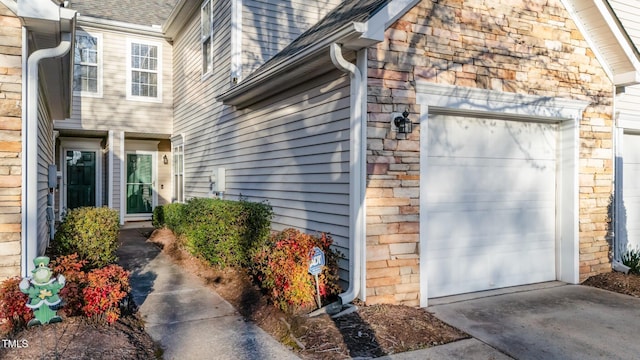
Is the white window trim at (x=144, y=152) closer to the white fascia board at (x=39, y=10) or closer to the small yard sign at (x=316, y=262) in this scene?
the white fascia board at (x=39, y=10)

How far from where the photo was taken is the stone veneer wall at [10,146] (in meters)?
4.17

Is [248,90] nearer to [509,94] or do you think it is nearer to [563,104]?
[509,94]

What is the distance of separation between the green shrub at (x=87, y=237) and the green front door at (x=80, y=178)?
8554 millimetres

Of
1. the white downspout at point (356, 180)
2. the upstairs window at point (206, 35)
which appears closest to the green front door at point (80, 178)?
the upstairs window at point (206, 35)

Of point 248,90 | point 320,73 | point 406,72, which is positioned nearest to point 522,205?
point 406,72

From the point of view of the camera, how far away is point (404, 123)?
4914 millimetres

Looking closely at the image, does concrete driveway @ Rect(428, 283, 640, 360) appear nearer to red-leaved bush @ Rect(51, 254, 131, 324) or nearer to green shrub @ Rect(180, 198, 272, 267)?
green shrub @ Rect(180, 198, 272, 267)

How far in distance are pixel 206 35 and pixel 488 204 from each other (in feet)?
24.6

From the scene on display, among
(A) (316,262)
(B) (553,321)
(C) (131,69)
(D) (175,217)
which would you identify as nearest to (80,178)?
(C) (131,69)

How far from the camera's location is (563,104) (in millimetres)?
6129

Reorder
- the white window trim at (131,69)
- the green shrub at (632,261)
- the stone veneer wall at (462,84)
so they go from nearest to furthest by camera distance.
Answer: the stone veneer wall at (462,84) → the green shrub at (632,261) → the white window trim at (131,69)

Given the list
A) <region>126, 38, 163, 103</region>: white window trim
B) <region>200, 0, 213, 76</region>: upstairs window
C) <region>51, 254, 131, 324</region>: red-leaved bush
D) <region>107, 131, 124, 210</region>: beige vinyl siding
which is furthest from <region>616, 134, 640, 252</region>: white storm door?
<region>107, 131, 124, 210</region>: beige vinyl siding

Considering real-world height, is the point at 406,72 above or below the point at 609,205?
above

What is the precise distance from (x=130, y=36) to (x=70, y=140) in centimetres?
371
